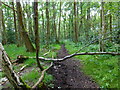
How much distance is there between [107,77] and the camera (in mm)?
3373

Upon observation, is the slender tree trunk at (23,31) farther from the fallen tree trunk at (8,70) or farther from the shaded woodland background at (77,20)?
the fallen tree trunk at (8,70)

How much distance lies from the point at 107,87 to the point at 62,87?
1.51 meters

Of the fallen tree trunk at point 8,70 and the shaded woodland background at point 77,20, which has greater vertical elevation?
the shaded woodland background at point 77,20

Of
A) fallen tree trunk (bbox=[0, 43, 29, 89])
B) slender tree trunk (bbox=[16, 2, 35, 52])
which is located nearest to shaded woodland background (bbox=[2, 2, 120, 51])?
slender tree trunk (bbox=[16, 2, 35, 52])

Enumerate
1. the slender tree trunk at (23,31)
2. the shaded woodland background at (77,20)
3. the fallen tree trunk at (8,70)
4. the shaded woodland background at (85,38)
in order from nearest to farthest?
the fallen tree trunk at (8,70) < the shaded woodland background at (85,38) < the shaded woodland background at (77,20) < the slender tree trunk at (23,31)

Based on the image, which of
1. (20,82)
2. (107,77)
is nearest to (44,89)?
(20,82)

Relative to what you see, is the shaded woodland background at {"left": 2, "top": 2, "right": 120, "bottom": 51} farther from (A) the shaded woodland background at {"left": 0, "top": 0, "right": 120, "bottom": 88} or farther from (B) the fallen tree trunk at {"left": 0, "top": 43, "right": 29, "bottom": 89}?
(B) the fallen tree trunk at {"left": 0, "top": 43, "right": 29, "bottom": 89}

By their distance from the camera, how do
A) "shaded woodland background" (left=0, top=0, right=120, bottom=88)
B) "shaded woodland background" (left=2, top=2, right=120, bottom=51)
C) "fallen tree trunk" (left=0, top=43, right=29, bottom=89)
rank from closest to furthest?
"fallen tree trunk" (left=0, top=43, right=29, bottom=89)
"shaded woodland background" (left=0, top=0, right=120, bottom=88)
"shaded woodland background" (left=2, top=2, right=120, bottom=51)

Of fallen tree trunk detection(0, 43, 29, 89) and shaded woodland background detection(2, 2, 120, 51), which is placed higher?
shaded woodland background detection(2, 2, 120, 51)

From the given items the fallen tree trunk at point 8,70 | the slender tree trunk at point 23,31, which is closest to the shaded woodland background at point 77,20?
the slender tree trunk at point 23,31

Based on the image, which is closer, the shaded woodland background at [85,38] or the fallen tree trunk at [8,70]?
the fallen tree trunk at [8,70]

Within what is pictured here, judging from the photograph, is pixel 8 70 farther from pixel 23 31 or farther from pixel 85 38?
pixel 85 38

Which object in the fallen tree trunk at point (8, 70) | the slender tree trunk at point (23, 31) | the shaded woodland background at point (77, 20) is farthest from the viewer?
the slender tree trunk at point (23, 31)

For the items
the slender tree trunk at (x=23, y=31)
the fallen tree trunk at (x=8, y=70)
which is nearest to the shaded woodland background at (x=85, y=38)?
the slender tree trunk at (x=23, y=31)
